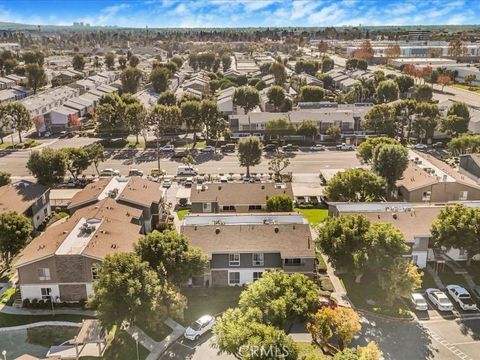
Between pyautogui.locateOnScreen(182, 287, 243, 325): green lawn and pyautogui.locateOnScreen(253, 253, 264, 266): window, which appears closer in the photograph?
pyautogui.locateOnScreen(182, 287, 243, 325): green lawn

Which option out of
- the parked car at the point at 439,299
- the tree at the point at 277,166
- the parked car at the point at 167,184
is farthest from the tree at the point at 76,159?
the parked car at the point at 439,299

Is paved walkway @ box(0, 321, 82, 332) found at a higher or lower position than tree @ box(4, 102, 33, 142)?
lower

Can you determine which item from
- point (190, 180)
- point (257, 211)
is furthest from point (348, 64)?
point (257, 211)

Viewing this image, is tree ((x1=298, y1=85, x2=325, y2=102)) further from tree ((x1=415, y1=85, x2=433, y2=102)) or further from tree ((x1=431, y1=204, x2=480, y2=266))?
tree ((x1=431, y1=204, x2=480, y2=266))

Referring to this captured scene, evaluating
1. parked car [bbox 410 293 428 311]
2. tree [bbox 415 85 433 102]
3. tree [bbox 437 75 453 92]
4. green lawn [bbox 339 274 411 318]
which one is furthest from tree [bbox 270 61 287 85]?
parked car [bbox 410 293 428 311]

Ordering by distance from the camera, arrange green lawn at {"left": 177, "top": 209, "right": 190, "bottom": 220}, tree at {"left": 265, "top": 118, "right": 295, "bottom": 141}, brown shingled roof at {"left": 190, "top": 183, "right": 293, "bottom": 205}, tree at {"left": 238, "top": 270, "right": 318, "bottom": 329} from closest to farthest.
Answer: tree at {"left": 238, "top": 270, "right": 318, "bottom": 329} < brown shingled roof at {"left": 190, "top": 183, "right": 293, "bottom": 205} < green lawn at {"left": 177, "top": 209, "right": 190, "bottom": 220} < tree at {"left": 265, "top": 118, "right": 295, "bottom": 141}

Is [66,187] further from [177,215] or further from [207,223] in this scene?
[207,223]
